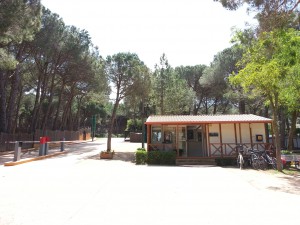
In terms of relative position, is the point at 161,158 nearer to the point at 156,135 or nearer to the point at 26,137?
the point at 156,135

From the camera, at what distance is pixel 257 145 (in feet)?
47.9

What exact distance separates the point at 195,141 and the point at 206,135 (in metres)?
0.80

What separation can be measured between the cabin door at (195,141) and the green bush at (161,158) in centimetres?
196

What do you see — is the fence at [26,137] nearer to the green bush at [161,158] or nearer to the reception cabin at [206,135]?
the green bush at [161,158]

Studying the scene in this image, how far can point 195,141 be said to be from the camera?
607 inches

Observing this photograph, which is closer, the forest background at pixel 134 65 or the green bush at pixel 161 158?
the forest background at pixel 134 65

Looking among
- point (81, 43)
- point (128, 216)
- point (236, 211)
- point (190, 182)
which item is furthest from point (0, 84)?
point (236, 211)

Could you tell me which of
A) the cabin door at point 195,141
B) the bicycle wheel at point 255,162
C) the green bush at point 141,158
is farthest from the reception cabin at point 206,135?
the bicycle wheel at point 255,162

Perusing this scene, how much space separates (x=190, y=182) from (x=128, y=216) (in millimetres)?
4044

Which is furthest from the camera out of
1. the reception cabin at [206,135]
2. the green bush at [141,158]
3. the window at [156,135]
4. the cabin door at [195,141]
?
the window at [156,135]

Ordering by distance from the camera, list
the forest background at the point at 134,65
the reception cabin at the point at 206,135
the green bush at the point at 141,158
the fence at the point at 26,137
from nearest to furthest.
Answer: the forest background at the point at 134,65, the green bush at the point at 141,158, the reception cabin at the point at 206,135, the fence at the point at 26,137

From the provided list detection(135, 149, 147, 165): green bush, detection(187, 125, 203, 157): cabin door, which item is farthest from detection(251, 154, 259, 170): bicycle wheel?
detection(135, 149, 147, 165): green bush

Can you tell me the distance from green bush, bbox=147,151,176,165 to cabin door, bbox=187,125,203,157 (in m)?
1.96

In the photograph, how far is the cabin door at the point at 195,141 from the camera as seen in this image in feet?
50.3
